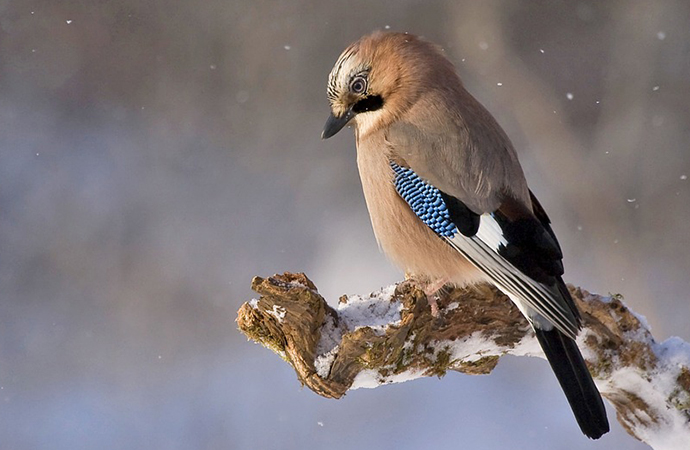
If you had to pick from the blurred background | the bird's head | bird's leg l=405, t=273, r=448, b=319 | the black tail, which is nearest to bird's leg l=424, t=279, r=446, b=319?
bird's leg l=405, t=273, r=448, b=319

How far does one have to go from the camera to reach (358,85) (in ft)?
6.08

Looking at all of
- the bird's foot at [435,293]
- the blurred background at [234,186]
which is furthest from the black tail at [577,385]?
the blurred background at [234,186]

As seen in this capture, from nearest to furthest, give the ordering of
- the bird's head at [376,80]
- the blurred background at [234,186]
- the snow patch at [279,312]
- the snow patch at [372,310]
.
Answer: the snow patch at [279,312]
the snow patch at [372,310]
the bird's head at [376,80]
the blurred background at [234,186]

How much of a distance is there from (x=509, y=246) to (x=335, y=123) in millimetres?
464

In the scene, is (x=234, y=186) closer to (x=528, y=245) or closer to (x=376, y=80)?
(x=376, y=80)

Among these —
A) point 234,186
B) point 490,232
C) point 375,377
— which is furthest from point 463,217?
point 234,186

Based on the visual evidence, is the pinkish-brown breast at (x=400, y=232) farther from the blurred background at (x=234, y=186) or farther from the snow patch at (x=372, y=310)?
the blurred background at (x=234, y=186)

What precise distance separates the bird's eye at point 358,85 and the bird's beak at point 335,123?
44 mm

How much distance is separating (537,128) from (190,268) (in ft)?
4.90

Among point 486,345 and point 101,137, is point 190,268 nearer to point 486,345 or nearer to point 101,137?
point 101,137

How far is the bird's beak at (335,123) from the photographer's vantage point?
6.08 ft

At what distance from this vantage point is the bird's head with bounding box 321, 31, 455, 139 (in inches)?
72.5

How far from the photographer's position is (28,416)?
3.37 meters

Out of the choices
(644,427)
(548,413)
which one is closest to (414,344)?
(644,427)
